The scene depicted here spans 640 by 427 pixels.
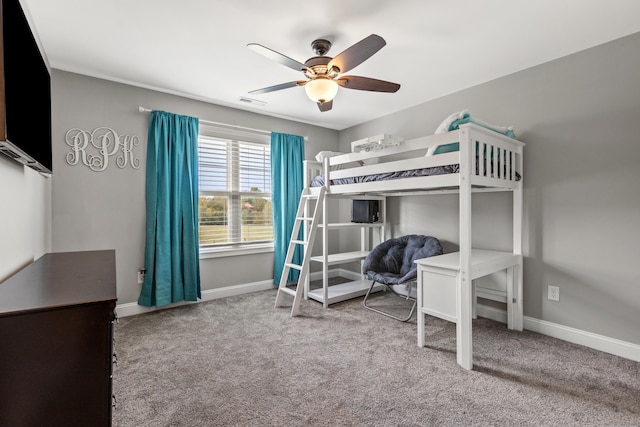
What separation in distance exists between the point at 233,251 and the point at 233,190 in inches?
29.6

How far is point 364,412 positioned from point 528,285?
1980mm

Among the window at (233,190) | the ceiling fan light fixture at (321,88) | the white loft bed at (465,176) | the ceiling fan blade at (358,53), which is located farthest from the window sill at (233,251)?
the ceiling fan blade at (358,53)

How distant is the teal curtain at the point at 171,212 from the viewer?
3.02 meters

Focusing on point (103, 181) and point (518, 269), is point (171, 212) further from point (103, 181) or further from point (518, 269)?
point (518, 269)

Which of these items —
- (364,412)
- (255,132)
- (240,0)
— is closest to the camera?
(364,412)

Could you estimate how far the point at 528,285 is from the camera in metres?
2.66

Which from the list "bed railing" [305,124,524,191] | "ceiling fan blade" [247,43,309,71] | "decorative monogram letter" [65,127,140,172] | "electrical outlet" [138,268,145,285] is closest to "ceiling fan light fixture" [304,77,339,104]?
"ceiling fan blade" [247,43,309,71]

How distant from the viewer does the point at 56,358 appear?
0.93m

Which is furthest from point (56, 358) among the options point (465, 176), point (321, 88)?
point (465, 176)

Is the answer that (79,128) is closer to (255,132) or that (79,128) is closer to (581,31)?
(255,132)

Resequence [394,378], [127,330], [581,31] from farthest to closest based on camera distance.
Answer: [127,330], [581,31], [394,378]

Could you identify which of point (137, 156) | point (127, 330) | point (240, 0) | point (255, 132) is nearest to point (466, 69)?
point (240, 0)

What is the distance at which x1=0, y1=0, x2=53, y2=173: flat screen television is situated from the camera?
3.66 ft

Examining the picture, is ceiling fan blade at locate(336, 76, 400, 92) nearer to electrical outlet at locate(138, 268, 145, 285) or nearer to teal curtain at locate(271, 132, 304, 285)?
teal curtain at locate(271, 132, 304, 285)
